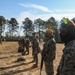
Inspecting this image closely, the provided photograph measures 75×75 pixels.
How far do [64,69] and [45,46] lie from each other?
5.29 meters

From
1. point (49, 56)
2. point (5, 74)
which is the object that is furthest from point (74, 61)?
point (5, 74)

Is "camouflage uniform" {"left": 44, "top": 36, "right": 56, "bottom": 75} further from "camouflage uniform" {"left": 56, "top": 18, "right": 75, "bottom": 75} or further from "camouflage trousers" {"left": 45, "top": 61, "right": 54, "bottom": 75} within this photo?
"camouflage uniform" {"left": 56, "top": 18, "right": 75, "bottom": 75}

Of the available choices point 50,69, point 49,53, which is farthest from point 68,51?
point 50,69

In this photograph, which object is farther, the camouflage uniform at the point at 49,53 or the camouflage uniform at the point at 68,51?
the camouflage uniform at the point at 49,53

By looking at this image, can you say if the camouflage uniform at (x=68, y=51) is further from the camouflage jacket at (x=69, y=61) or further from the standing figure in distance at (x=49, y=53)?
the standing figure in distance at (x=49, y=53)

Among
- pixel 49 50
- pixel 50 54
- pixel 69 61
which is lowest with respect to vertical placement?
pixel 50 54

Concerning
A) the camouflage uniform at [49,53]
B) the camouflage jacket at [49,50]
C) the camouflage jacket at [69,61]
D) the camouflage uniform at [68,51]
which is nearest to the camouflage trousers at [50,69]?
the camouflage uniform at [49,53]

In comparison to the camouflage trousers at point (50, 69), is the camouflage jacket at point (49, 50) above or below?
above

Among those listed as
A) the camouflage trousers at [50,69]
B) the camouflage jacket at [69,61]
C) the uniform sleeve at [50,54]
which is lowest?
the camouflage trousers at [50,69]

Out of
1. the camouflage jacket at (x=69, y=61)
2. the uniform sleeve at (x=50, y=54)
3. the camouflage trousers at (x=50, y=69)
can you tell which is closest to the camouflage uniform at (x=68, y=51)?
the camouflage jacket at (x=69, y=61)

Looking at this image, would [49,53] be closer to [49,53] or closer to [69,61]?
[49,53]

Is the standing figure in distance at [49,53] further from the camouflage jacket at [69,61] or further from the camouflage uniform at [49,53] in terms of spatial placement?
the camouflage jacket at [69,61]

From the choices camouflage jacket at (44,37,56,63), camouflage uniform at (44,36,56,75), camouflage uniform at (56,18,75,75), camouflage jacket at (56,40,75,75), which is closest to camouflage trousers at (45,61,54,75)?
camouflage uniform at (44,36,56,75)

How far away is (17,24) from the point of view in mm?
110250
